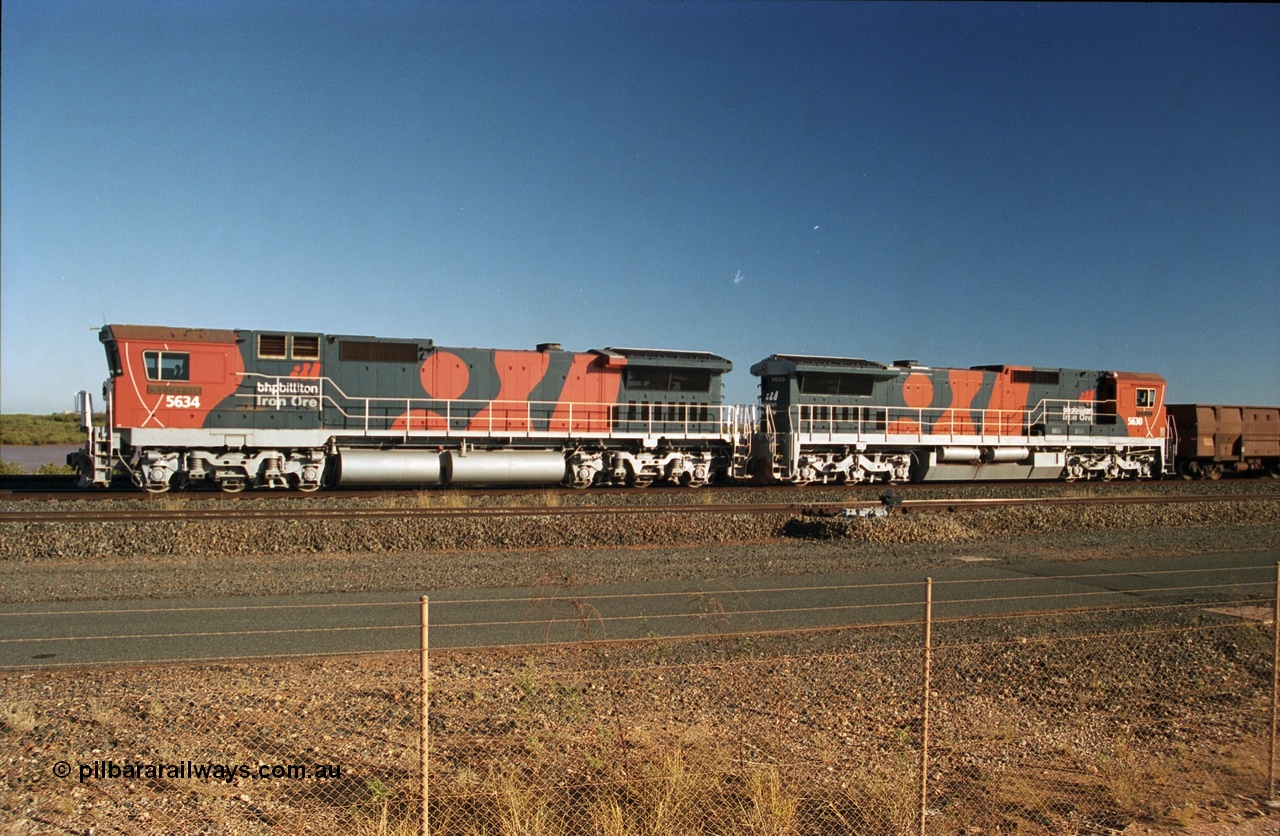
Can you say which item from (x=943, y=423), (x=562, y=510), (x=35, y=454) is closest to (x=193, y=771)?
(x=562, y=510)

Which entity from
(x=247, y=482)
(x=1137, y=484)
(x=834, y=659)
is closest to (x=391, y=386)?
(x=247, y=482)

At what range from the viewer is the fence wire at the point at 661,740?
480 cm

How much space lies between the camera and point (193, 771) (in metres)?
5.10

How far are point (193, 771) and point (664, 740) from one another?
3.13m

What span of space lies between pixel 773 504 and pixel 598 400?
18.5 ft

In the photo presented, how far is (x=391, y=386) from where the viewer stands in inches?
741

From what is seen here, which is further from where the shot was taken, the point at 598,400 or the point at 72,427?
the point at 72,427

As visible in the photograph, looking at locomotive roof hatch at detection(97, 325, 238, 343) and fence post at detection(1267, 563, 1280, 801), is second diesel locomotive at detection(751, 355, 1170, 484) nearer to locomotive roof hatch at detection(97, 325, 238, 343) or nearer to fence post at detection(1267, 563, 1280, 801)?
locomotive roof hatch at detection(97, 325, 238, 343)

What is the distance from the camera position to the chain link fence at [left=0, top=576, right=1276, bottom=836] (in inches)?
189

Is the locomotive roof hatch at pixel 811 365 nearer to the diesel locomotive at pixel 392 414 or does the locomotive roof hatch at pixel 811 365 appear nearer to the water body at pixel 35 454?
the diesel locomotive at pixel 392 414

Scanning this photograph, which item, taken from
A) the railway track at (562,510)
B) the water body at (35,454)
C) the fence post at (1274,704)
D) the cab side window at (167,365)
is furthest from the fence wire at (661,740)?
the water body at (35,454)

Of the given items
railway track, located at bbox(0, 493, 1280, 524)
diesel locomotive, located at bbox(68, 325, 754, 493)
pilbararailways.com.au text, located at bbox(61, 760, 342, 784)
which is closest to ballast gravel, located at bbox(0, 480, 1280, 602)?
railway track, located at bbox(0, 493, 1280, 524)

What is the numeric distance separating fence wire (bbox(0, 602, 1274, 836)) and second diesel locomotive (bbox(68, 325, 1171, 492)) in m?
11.4

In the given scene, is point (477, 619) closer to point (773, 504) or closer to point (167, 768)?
point (167, 768)
